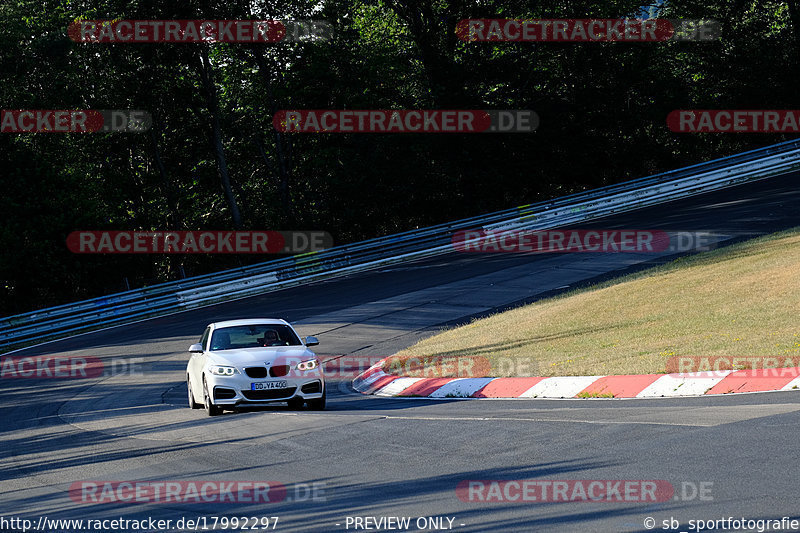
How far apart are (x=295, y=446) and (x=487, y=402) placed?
3.61m

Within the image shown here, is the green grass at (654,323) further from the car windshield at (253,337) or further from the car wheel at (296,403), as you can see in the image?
the car windshield at (253,337)

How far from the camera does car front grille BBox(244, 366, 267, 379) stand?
1316 centimetres

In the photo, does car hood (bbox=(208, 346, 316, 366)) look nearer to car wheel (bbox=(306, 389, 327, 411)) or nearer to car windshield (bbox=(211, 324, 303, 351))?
car windshield (bbox=(211, 324, 303, 351))

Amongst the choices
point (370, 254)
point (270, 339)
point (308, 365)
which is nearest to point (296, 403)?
point (308, 365)

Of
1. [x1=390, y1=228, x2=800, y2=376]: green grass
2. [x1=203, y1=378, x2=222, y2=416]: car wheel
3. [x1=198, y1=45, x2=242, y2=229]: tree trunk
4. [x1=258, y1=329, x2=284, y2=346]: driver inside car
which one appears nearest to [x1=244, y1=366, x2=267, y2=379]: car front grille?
[x1=203, y1=378, x2=222, y2=416]: car wheel

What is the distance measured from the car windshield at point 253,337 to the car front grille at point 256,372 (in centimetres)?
94

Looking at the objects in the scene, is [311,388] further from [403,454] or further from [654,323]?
[654,323]

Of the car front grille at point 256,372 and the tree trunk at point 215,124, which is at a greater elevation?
the tree trunk at point 215,124

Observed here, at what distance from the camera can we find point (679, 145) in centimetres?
5000

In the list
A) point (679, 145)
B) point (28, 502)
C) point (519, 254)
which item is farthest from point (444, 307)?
point (679, 145)

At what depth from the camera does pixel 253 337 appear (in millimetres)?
14438

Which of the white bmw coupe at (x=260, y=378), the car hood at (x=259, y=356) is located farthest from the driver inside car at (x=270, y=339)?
the car hood at (x=259, y=356)

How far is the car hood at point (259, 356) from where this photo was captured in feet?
43.5

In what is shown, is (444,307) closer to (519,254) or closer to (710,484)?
(519,254)
